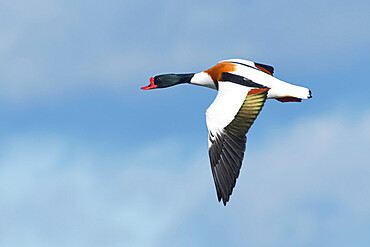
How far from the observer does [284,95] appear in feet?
65.2

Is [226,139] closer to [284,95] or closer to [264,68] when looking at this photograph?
[284,95]

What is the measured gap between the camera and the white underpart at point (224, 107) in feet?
61.2

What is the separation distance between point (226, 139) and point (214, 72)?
3.28m

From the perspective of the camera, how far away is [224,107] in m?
19.0

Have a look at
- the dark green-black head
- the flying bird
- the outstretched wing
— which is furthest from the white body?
the dark green-black head

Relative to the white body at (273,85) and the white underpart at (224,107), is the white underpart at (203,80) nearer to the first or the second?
the white body at (273,85)

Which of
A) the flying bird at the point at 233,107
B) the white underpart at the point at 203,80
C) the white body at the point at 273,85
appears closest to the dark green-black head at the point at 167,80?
the white underpart at the point at 203,80

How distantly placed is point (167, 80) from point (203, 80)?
1.68 m

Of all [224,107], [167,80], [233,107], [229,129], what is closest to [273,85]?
[233,107]

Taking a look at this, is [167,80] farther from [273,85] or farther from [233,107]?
[233,107]

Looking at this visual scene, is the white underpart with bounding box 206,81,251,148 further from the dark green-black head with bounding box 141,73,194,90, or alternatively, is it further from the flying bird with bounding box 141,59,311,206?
the dark green-black head with bounding box 141,73,194,90

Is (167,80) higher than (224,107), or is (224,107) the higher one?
(167,80)

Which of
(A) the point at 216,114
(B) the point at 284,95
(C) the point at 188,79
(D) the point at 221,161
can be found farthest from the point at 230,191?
(C) the point at 188,79

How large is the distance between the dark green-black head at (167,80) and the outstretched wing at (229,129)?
128 inches
